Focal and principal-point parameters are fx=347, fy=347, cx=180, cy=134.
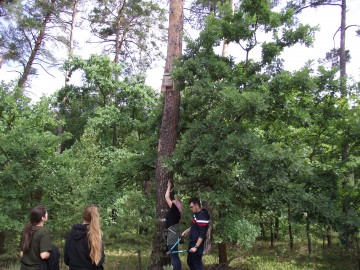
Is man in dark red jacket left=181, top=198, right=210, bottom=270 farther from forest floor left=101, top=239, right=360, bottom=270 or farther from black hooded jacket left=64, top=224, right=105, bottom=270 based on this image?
forest floor left=101, top=239, right=360, bottom=270

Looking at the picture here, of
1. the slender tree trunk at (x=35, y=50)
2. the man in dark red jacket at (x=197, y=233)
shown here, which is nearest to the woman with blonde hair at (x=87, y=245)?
the man in dark red jacket at (x=197, y=233)

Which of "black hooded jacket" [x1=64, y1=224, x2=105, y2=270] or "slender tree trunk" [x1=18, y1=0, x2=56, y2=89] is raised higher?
A: "slender tree trunk" [x1=18, y1=0, x2=56, y2=89]

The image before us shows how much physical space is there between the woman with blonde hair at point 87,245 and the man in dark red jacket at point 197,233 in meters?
2.00

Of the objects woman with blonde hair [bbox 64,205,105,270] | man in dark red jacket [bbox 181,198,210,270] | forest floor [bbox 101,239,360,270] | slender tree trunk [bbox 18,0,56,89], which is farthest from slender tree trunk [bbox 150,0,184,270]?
slender tree trunk [bbox 18,0,56,89]

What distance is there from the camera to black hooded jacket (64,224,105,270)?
353 cm

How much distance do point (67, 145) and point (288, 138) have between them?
14.1m

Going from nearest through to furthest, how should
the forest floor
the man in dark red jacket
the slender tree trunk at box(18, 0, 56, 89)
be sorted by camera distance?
the man in dark red jacket
the forest floor
the slender tree trunk at box(18, 0, 56, 89)

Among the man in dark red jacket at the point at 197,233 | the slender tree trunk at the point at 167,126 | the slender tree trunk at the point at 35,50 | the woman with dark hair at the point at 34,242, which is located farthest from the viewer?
the slender tree trunk at the point at 35,50

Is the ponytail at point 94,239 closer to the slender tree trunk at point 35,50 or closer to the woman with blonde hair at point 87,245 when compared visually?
the woman with blonde hair at point 87,245

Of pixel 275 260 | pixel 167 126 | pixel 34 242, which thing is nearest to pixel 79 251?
pixel 34 242

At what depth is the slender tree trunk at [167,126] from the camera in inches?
266

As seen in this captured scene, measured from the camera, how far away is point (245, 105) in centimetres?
538

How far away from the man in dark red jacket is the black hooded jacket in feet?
6.56

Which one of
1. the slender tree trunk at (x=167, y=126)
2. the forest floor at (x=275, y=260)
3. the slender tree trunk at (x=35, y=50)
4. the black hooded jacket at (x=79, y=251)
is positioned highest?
the slender tree trunk at (x=35, y=50)
